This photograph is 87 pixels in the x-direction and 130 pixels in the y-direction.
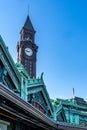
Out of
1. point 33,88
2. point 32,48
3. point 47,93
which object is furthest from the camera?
point 32,48

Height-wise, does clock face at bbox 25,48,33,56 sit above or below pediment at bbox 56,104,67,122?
above

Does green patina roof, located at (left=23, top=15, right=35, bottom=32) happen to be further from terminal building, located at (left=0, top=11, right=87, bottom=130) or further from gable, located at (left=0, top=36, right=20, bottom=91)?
gable, located at (left=0, top=36, right=20, bottom=91)

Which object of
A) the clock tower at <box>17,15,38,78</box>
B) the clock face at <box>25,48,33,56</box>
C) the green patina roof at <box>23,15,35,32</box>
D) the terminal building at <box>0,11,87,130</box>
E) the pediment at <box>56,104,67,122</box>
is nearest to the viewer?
the terminal building at <box>0,11,87,130</box>

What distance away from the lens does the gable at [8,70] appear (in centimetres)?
1907

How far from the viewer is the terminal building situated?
997cm

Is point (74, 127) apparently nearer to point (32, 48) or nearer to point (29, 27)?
point (32, 48)

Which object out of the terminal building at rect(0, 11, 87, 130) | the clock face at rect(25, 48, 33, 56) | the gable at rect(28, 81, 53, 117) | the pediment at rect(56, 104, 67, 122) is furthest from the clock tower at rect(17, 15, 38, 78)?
the gable at rect(28, 81, 53, 117)

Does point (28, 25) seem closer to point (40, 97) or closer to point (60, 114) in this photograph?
point (60, 114)

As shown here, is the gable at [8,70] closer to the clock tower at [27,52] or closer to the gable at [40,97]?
the gable at [40,97]

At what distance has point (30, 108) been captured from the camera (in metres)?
11.1

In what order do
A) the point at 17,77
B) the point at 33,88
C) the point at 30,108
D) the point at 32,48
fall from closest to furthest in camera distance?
the point at 30,108 < the point at 17,77 < the point at 33,88 < the point at 32,48

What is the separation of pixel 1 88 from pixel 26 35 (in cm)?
8484

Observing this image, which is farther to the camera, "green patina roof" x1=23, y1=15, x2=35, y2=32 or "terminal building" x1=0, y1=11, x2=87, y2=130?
"green patina roof" x1=23, y1=15, x2=35, y2=32

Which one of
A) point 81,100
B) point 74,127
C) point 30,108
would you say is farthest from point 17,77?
point 81,100
